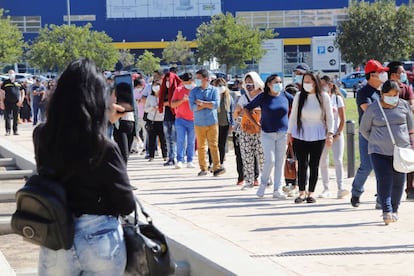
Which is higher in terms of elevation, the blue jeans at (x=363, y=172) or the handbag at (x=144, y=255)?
the handbag at (x=144, y=255)

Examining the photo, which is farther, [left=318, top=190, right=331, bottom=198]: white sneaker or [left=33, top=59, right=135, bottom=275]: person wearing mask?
[left=318, top=190, right=331, bottom=198]: white sneaker

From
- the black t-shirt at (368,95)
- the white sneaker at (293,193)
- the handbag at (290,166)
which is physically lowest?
the white sneaker at (293,193)

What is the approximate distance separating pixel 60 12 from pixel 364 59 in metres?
41.6

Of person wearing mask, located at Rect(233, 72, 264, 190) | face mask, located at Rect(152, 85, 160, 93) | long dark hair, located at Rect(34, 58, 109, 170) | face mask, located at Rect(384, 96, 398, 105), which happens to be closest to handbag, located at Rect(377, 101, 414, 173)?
face mask, located at Rect(384, 96, 398, 105)

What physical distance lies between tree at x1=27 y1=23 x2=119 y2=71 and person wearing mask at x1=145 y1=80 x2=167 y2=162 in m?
43.6

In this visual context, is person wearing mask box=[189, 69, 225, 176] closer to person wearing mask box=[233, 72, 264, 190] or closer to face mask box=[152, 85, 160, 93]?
person wearing mask box=[233, 72, 264, 190]

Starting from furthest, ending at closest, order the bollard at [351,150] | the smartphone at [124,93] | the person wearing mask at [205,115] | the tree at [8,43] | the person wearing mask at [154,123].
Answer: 1. the tree at [8,43]
2. the person wearing mask at [154,123]
3. the person wearing mask at [205,115]
4. the bollard at [351,150]
5. the smartphone at [124,93]

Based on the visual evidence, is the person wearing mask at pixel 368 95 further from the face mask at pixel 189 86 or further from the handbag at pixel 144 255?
the handbag at pixel 144 255

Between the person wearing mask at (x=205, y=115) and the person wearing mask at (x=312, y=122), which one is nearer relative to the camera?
the person wearing mask at (x=312, y=122)

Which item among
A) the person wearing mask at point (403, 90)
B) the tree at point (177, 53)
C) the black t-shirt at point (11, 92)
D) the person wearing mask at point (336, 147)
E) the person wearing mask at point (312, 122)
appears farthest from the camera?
the tree at point (177, 53)

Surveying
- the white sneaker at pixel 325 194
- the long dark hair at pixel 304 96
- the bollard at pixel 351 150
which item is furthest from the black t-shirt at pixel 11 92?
the long dark hair at pixel 304 96

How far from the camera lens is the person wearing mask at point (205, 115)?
16.9 metres

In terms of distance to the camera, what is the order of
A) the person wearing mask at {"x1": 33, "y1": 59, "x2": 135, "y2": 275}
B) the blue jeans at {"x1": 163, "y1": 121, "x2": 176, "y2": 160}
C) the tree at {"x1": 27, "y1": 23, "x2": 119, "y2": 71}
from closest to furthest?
the person wearing mask at {"x1": 33, "y1": 59, "x2": 135, "y2": 275}
the blue jeans at {"x1": 163, "y1": 121, "x2": 176, "y2": 160}
the tree at {"x1": 27, "y1": 23, "x2": 119, "y2": 71}

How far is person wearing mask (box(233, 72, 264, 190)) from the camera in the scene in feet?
48.5
